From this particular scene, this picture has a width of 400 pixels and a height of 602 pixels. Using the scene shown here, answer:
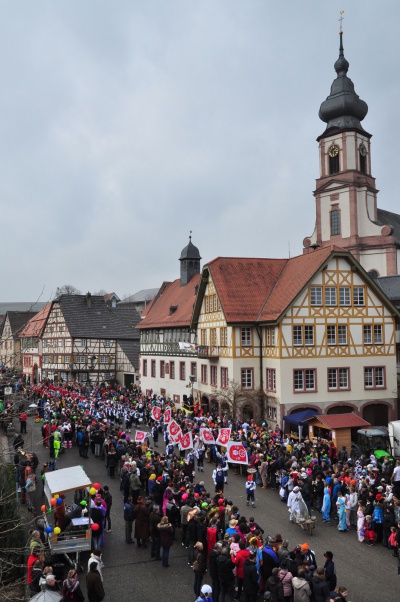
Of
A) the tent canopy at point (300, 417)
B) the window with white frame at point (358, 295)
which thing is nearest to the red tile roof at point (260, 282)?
the window with white frame at point (358, 295)

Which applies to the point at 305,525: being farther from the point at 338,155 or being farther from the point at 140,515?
the point at 338,155

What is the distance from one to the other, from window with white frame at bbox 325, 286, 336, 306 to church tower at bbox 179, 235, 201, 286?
63.2 feet

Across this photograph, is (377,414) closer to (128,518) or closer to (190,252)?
(128,518)

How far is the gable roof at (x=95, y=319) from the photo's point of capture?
5938 centimetres

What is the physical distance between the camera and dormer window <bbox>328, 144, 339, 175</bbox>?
58500 mm

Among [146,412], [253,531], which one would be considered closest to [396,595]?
[253,531]

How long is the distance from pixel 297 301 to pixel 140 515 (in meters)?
19.9

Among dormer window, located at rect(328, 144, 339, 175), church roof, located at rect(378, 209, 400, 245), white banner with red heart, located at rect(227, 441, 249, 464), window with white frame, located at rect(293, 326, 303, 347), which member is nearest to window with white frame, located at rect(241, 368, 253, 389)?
window with white frame, located at rect(293, 326, 303, 347)

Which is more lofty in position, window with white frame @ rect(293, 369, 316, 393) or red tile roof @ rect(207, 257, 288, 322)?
red tile roof @ rect(207, 257, 288, 322)

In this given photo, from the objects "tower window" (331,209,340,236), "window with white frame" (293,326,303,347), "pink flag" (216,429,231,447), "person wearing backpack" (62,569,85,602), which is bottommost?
"person wearing backpack" (62,569,85,602)

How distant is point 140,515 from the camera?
1504 centimetres

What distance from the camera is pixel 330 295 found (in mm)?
33312

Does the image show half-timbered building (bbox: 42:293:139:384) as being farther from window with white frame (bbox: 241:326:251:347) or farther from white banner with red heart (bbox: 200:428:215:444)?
white banner with red heart (bbox: 200:428:215:444)

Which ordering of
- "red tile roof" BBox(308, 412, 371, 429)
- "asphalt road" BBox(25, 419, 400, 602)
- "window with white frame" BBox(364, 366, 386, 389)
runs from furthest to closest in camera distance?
"window with white frame" BBox(364, 366, 386, 389) < "red tile roof" BBox(308, 412, 371, 429) < "asphalt road" BBox(25, 419, 400, 602)
